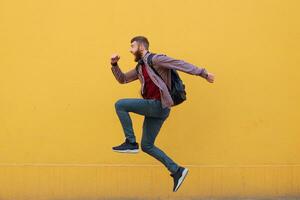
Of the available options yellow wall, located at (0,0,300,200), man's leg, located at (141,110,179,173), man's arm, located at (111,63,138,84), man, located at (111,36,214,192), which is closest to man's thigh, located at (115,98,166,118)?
man, located at (111,36,214,192)

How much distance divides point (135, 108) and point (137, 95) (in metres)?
1.11

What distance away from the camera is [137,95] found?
6.96 meters

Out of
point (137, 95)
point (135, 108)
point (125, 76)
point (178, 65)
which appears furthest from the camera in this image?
point (137, 95)

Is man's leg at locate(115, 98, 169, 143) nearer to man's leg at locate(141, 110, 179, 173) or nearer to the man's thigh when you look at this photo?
the man's thigh

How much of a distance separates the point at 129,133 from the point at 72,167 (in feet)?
4.62

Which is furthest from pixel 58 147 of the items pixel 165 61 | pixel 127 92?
pixel 165 61

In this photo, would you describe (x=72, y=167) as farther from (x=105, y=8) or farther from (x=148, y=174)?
(x=105, y=8)

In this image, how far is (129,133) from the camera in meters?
5.96

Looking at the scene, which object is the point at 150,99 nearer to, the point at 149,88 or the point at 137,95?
the point at 149,88

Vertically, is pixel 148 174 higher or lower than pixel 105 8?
lower

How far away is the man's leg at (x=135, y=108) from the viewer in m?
5.84

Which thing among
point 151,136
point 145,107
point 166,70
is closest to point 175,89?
point 166,70

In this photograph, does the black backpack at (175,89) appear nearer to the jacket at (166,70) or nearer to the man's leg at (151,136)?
the jacket at (166,70)

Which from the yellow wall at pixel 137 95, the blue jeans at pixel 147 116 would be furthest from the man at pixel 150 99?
the yellow wall at pixel 137 95
